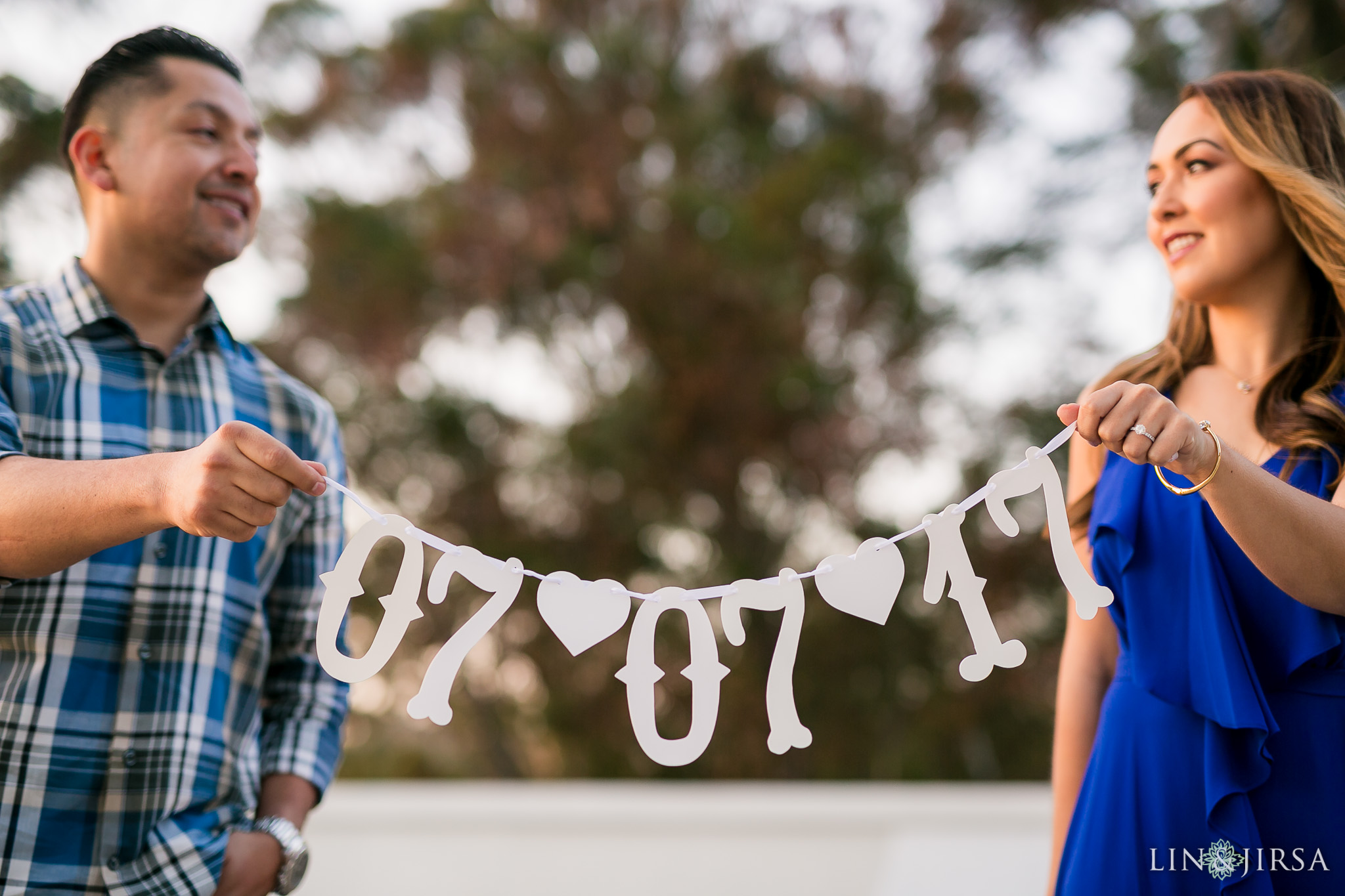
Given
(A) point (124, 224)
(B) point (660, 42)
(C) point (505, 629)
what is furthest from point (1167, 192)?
(B) point (660, 42)

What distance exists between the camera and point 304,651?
144cm

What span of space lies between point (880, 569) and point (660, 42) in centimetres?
599

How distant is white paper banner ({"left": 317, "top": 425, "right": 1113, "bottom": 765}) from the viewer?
112 centimetres

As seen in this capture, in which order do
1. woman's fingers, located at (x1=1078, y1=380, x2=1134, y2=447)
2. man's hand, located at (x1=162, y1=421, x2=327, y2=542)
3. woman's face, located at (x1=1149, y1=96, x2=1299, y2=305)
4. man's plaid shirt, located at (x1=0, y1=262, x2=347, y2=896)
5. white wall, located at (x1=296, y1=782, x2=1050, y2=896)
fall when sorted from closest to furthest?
man's hand, located at (x1=162, y1=421, x2=327, y2=542) < woman's fingers, located at (x1=1078, y1=380, x2=1134, y2=447) < man's plaid shirt, located at (x1=0, y1=262, x2=347, y2=896) < woman's face, located at (x1=1149, y1=96, x2=1299, y2=305) < white wall, located at (x1=296, y1=782, x2=1050, y2=896)

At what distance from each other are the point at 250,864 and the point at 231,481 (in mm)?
596

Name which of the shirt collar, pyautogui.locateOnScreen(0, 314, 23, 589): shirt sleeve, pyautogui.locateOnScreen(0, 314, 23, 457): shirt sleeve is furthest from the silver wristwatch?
the shirt collar

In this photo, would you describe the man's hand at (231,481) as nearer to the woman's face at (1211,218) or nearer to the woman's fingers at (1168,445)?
the woman's fingers at (1168,445)

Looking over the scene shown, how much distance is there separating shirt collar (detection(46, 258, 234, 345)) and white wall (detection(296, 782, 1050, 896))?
3170 mm

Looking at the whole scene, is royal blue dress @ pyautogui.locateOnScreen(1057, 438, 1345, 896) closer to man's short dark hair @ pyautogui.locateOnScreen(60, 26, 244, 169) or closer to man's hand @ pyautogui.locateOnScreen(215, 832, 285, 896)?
man's hand @ pyautogui.locateOnScreen(215, 832, 285, 896)

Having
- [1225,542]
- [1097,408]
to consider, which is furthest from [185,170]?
[1225,542]

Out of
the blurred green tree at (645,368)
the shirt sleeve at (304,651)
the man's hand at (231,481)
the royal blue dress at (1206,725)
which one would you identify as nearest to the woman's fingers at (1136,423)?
the royal blue dress at (1206,725)

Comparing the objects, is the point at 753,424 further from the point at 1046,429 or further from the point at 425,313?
the point at 425,313

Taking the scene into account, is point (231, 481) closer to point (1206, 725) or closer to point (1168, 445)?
point (1168, 445)

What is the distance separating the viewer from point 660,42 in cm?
646
